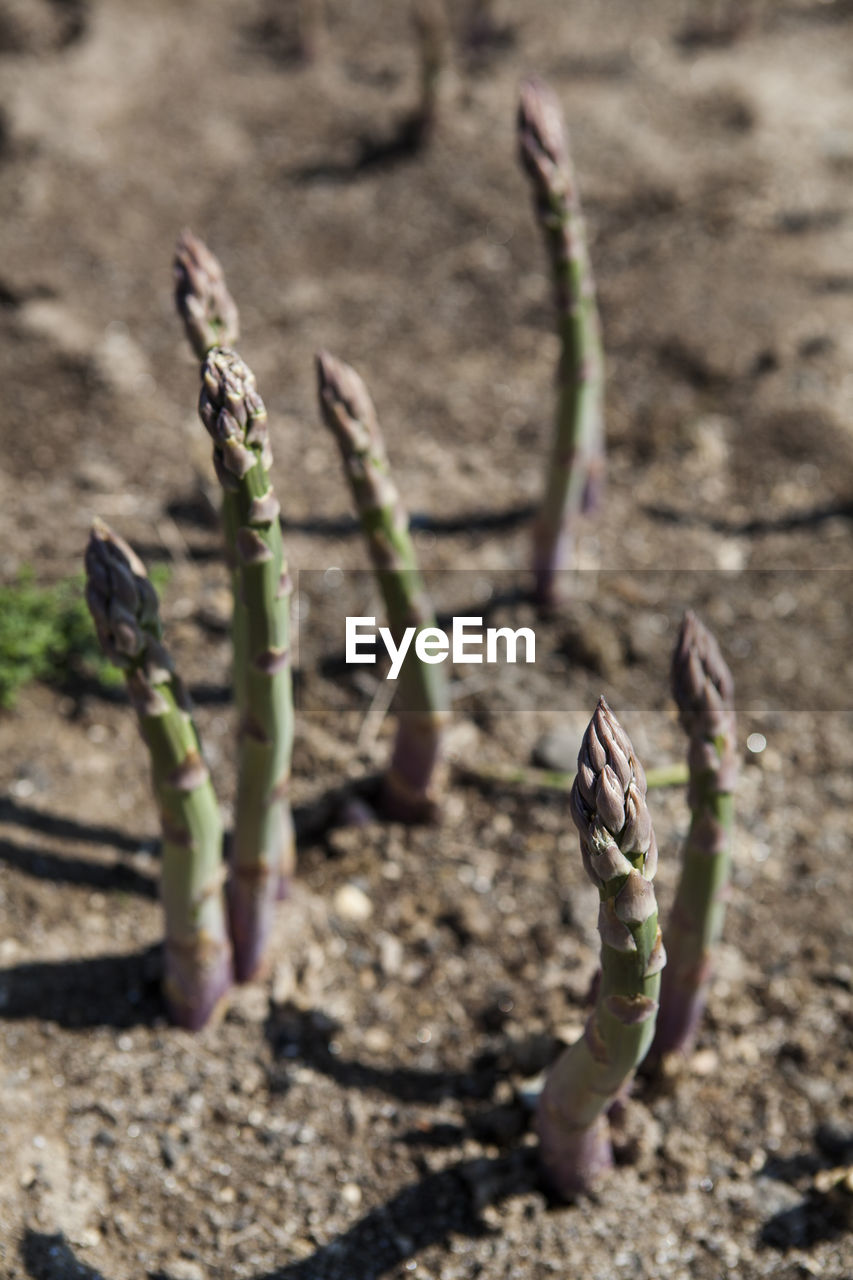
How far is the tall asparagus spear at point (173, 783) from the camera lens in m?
2.60

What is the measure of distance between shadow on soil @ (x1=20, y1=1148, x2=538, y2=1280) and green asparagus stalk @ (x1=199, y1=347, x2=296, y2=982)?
0.67 metres

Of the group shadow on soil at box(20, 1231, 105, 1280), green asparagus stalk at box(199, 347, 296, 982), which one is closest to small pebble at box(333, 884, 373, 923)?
green asparagus stalk at box(199, 347, 296, 982)

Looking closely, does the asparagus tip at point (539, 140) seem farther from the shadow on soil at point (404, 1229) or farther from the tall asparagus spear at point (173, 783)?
the shadow on soil at point (404, 1229)

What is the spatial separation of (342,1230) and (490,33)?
6.46 m

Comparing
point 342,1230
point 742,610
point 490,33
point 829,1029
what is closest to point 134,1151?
point 342,1230

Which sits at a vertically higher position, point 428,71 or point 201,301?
point 428,71

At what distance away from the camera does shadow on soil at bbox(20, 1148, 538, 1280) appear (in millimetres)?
2727

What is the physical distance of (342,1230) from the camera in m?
2.88

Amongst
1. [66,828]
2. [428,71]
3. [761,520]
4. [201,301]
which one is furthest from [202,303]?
[428,71]

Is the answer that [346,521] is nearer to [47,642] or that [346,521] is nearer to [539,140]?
[47,642]

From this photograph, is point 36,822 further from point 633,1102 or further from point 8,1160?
point 633,1102

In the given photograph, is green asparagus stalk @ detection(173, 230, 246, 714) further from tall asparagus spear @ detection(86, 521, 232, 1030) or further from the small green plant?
the small green plant

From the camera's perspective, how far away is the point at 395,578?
3.35m

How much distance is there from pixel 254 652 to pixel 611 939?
949 mm
